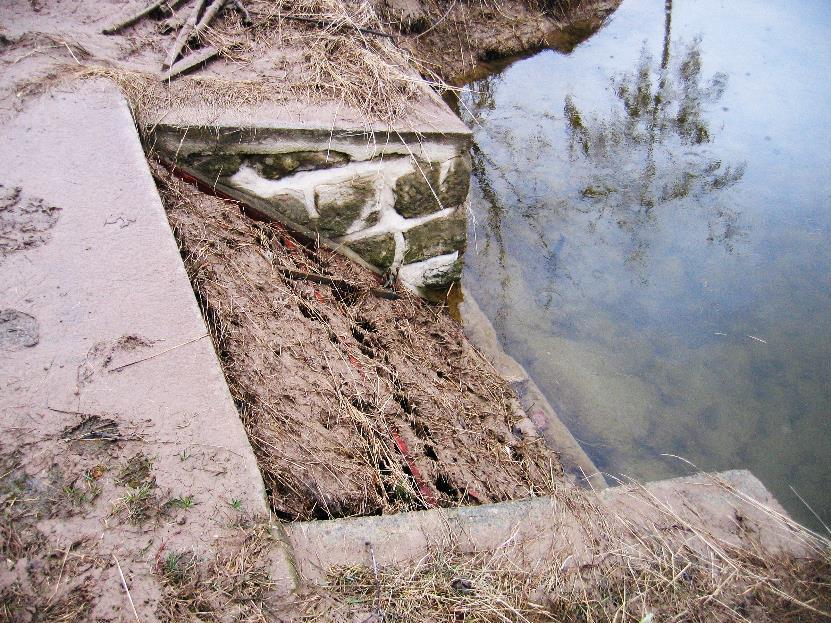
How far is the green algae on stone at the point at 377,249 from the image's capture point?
3.13 metres

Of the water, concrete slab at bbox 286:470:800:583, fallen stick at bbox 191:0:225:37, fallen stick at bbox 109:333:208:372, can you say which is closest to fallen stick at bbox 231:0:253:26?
fallen stick at bbox 191:0:225:37

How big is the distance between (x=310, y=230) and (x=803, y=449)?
2930 millimetres

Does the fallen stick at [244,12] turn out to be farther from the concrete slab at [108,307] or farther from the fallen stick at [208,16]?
the concrete slab at [108,307]

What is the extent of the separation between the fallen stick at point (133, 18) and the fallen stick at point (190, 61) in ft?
1.33

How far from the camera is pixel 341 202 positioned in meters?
2.90

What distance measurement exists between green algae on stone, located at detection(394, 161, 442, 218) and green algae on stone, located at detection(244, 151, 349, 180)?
345 mm

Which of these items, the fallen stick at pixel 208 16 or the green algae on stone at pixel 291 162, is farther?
the fallen stick at pixel 208 16

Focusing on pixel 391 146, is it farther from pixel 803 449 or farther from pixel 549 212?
pixel 803 449

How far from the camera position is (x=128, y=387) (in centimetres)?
171

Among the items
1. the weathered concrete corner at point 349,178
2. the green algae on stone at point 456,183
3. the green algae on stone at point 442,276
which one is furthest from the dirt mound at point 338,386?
the green algae on stone at point 456,183

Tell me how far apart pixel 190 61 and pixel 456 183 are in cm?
143

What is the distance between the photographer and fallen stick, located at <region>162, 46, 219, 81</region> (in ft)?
9.19

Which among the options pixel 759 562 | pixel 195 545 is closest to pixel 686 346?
pixel 759 562

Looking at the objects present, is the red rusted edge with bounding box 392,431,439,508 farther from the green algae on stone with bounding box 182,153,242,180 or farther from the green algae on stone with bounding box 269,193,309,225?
the green algae on stone with bounding box 182,153,242,180
